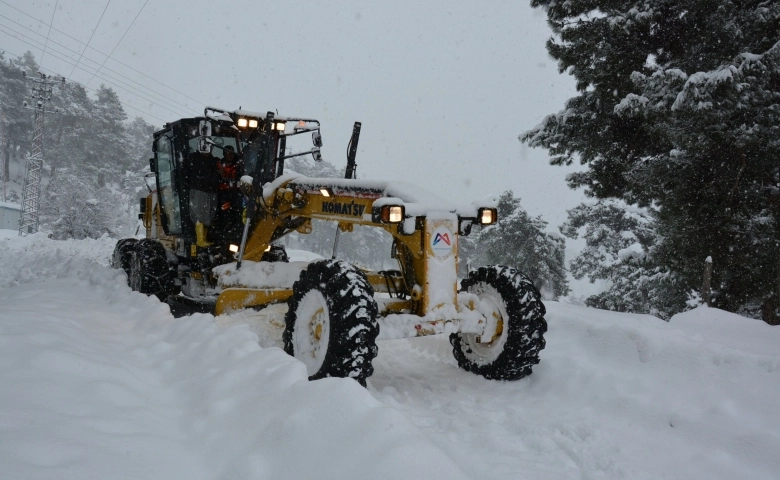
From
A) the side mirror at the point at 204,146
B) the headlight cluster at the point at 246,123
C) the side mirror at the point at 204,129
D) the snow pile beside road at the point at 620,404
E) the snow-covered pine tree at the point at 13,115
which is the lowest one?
the snow pile beside road at the point at 620,404

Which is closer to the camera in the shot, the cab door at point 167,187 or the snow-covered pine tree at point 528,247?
the cab door at point 167,187

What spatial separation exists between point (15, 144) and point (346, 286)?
207 ft

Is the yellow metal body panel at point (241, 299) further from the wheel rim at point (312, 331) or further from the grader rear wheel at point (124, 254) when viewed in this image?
the grader rear wheel at point (124, 254)

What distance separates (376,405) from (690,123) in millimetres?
8492

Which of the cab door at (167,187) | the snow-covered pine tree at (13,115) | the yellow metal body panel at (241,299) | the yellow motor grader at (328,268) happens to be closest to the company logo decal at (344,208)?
the yellow motor grader at (328,268)

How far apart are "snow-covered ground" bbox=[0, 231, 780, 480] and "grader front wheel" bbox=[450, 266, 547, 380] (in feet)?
0.52

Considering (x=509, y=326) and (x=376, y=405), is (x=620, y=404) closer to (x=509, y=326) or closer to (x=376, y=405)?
(x=509, y=326)

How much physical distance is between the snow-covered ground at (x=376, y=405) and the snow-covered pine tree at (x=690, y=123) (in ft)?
15.8

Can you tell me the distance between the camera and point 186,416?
2.79m

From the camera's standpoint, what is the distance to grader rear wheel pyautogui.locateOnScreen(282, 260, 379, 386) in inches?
148

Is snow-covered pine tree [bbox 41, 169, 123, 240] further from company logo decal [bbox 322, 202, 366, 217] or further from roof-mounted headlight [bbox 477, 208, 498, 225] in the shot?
roof-mounted headlight [bbox 477, 208, 498, 225]

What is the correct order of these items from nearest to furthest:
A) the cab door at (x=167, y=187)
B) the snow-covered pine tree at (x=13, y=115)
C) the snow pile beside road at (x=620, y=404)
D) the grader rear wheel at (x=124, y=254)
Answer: the snow pile beside road at (x=620, y=404), the cab door at (x=167, y=187), the grader rear wheel at (x=124, y=254), the snow-covered pine tree at (x=13, y=115)

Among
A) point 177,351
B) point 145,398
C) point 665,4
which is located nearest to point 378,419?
point 145,398

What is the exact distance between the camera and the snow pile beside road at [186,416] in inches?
80.3
